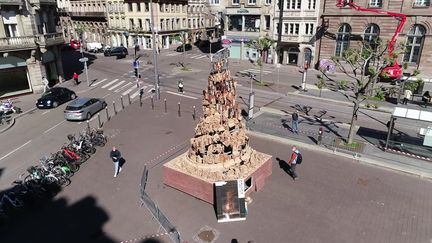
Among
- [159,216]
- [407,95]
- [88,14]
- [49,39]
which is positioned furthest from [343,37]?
[88,14]

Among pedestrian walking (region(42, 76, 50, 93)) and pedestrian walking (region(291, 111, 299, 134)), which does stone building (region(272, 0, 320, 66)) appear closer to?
pedestrian walking (region(291, 111, 299, 134))

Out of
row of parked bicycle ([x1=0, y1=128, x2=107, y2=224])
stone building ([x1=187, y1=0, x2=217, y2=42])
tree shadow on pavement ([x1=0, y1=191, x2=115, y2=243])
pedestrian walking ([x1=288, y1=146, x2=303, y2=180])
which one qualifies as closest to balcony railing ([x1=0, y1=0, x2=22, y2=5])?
row of parked bicycle ([x1=0, y1=128, x2=107, y2=224])

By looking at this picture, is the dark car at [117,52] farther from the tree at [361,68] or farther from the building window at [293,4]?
the tree at [361,68]

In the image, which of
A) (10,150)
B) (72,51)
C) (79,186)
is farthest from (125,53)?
(79,186)

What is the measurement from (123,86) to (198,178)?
27.7 m

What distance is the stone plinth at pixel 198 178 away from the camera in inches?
656

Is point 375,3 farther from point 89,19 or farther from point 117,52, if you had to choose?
point 89,19

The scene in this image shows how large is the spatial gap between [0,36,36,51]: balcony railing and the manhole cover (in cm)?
3048

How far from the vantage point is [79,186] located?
60.6 feet

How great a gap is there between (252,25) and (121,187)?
44952 mm

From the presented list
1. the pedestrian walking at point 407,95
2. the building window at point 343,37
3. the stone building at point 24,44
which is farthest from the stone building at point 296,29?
the stone building at point 24,44

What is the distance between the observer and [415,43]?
145ft

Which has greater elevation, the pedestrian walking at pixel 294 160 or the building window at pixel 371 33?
the building window at pixel 371 33

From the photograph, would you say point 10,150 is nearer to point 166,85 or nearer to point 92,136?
point 92,136
